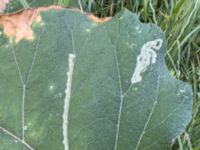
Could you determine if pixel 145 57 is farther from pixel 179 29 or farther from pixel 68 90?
pixel 179 29

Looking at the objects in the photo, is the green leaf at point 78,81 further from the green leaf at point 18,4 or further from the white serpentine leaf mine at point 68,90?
the green leaf at point 18,4

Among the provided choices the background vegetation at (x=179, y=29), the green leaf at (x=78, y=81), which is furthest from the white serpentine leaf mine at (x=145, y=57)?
the background vegetation at (x=179, y=29)

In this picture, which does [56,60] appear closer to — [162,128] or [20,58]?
[20,58]

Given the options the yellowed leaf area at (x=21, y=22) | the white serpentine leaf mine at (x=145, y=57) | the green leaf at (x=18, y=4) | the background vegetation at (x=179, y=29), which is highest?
the yellowed leaf area at (x=21, y=22)

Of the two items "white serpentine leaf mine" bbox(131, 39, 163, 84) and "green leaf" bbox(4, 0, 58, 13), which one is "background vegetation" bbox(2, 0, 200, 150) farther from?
"white serpentine leaf mine" bbox(131, 39, 163, 84)

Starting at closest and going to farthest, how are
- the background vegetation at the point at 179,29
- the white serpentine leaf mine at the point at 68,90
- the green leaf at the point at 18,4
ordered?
the white serpentine leaf mine at the point at 68,90
the green leaf at the point at 18,4
the background vegetation at the point at 179,29

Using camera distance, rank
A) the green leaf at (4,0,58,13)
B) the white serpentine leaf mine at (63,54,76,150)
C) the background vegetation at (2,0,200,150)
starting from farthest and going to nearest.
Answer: the background vegetation at (2,0,200,150), the green leaf at (4,0,58,13), the white serpentine leaf mine at (63,54,76,150)

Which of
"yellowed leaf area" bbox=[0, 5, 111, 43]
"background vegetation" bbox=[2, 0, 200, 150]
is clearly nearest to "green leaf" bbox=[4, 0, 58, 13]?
"background vegetation" bbox=[2, 0, 200, 150]
